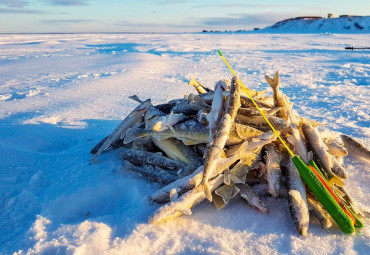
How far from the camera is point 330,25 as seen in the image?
46.2 m

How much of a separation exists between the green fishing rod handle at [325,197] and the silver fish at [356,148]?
1.51 m

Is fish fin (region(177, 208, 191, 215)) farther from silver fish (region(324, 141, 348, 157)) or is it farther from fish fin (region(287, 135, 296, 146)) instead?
silver fish (region(324, 141, 348, 157))

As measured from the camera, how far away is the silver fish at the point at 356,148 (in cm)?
356

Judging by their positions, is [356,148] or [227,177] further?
[356,148]

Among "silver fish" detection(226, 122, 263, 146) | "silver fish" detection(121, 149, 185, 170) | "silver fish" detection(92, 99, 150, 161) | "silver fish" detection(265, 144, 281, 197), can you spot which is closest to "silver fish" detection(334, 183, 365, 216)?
"silver fish" detection(265, 144, 281, 197)

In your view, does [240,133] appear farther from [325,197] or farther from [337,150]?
[337,150]

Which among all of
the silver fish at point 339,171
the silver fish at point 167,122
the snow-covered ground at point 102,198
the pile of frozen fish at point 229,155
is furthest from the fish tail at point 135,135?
the silver fish at point 339,171

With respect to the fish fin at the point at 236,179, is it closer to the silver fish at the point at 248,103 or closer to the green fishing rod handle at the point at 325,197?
the green fishing rod handle at the point at 325,197

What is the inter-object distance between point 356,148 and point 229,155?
1.84 meters

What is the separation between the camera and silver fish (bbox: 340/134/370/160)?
3.56 m

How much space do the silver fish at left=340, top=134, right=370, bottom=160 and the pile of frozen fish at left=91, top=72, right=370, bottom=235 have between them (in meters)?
0.40

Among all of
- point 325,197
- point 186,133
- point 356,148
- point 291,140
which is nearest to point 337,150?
point 291,140

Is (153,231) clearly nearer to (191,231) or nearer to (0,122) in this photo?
(191,231)

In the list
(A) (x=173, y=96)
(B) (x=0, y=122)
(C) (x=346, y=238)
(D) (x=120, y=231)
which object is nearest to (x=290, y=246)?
(C) (x=346, y=238)
